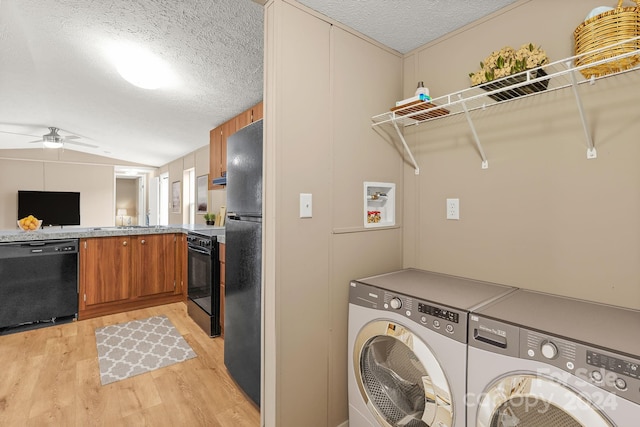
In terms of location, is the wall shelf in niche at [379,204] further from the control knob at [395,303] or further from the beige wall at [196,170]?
the beige wall at [196,170]

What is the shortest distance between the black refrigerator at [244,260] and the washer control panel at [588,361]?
128cm

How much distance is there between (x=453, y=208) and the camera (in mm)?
1763

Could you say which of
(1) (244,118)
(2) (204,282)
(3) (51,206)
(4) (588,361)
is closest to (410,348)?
(4) (588,361)

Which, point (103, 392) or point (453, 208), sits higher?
point (453, 208)

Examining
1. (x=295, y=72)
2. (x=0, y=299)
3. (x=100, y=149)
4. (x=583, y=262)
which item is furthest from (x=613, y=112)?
(x=100, y=149)

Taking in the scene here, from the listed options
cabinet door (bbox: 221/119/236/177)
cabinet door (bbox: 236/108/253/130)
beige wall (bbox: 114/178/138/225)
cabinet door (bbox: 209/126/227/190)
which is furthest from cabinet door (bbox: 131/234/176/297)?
beige wall (bbox: 114/178/138/225)

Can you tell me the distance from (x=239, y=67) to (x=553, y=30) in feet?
6.78

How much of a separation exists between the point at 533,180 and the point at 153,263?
394 centimetres

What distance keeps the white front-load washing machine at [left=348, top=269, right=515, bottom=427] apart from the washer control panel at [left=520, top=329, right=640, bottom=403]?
8.4 inches

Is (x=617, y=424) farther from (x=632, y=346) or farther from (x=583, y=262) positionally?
(x=583, y=262)

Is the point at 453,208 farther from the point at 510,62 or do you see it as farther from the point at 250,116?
the point at 250,116

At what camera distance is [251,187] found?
1.88 metres

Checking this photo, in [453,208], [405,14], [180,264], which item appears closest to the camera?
[405,14]

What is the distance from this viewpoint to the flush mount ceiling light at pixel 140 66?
231 cm
